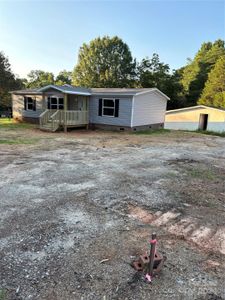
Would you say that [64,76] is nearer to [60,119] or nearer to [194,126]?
[194,126]

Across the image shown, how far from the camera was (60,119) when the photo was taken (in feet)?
44.0

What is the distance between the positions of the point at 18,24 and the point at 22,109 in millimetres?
5910

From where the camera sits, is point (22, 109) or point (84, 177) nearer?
point (84, 177)

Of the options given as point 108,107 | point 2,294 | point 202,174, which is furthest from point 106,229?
point 108,107

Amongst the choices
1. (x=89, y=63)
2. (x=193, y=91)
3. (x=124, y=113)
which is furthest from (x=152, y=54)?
(x=124, y=113)

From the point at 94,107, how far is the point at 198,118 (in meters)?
11.9

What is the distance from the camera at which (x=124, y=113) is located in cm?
1420

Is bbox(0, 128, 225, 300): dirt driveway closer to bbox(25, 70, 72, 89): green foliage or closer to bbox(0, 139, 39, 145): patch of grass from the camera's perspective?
bbox(0, 139, 39, 145): patch of grass

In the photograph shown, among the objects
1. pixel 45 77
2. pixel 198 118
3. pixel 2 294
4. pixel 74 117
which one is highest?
pixel 45 77

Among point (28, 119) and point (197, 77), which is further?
point (197, 77)

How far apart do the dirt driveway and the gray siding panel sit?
7.99m

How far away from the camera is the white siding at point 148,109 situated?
47.3ft

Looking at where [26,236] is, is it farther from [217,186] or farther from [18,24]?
[18,24]

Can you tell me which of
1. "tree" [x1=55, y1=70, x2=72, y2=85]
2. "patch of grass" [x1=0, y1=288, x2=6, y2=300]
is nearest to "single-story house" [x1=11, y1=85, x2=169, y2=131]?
"patch of grass" [x1=0, y1=288, x2=6, y2=300]
